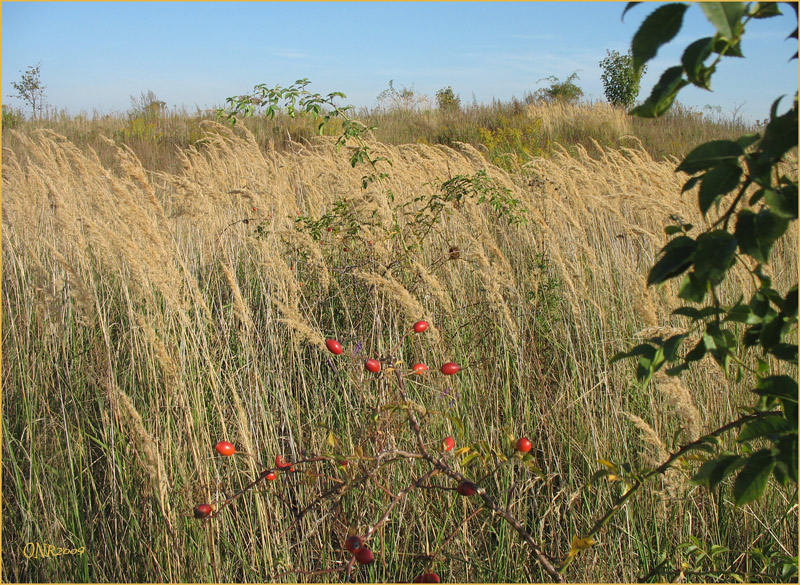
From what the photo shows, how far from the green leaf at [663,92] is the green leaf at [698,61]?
22 millimetres

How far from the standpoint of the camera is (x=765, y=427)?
0.92 metres

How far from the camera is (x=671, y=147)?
968 centimetres

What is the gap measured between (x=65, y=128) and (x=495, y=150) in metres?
9.04

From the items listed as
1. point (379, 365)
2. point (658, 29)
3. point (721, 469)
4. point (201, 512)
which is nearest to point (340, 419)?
point (379, 365)

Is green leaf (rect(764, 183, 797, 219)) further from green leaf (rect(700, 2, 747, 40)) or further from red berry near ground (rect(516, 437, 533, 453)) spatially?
red berry near ground (rect(516, 437, 533, 453))

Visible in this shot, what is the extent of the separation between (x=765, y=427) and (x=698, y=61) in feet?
1.99

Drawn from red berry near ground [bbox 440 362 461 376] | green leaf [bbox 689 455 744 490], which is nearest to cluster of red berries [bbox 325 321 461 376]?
red berry near ground [bbox 440 362 461 376]

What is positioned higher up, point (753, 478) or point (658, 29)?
point (658, 29)

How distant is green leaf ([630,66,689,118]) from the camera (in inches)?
29.1

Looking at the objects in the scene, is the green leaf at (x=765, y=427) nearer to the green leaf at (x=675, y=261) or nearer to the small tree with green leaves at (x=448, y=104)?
the green leaf at (x=675, y=261)

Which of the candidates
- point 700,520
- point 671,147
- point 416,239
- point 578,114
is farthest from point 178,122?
point 700,520

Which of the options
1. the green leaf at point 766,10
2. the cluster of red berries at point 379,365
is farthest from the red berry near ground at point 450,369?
the green leaf at point 766,10

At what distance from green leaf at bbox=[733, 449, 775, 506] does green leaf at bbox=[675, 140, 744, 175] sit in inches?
17.9

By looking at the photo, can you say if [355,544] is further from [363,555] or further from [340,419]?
[340,419]
